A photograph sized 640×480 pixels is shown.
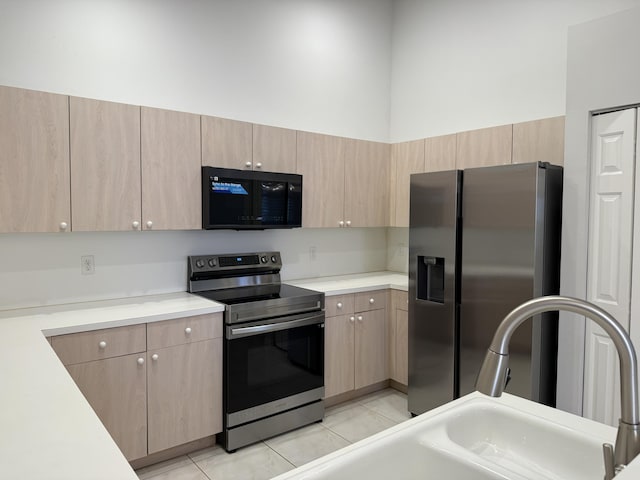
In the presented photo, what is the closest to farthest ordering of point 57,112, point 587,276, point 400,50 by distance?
point 57,112 < point 587,276 < point 400,50

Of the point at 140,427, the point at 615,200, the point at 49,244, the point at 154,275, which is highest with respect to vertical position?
the point at 615,200

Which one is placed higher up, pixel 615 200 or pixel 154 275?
pixel 615 200

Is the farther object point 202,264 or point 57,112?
point 202,264

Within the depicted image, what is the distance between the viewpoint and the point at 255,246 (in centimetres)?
363

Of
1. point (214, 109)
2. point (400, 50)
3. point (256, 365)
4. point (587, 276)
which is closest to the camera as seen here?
point (587, 276)

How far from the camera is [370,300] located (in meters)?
3.65

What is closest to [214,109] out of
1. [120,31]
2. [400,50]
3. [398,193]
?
[120,31]

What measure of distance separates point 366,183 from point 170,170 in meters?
1.73

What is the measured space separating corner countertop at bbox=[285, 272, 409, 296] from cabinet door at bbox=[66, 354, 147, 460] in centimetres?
137

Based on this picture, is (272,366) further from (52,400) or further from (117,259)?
(52,400)

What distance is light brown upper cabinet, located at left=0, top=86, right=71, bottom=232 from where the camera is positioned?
240 centimetres

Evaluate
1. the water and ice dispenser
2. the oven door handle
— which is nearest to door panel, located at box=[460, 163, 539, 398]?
the water and ice dispenser

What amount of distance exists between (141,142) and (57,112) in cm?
46

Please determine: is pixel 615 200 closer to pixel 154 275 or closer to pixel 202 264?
pixel 202 264
